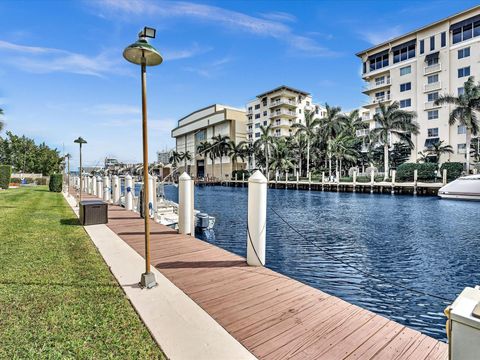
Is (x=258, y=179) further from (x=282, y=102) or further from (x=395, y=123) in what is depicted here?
(x=282, y=102)

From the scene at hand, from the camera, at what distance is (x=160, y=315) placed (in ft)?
12.7

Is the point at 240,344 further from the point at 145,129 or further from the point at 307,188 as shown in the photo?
the point at 307,188

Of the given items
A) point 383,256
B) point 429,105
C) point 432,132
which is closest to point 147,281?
point 383,256

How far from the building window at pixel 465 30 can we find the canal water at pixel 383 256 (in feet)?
120

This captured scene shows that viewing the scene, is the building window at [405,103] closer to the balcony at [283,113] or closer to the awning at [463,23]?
the awning at [463,23]

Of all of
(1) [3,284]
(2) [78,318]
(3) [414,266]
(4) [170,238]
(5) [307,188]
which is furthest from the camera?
(5) [307,188]

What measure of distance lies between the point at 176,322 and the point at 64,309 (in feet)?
5.32

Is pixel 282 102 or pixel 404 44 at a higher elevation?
pixel 404 44

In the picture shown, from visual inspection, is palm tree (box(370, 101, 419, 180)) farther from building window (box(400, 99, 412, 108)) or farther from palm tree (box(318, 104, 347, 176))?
palm tree (box(318, 104, 347, 176))

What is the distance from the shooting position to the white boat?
88.5 feet

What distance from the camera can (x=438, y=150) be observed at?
139 ft

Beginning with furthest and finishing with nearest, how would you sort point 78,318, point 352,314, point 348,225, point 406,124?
1. point 406,124
2. point 348,225
3. point 352,314
4. point 78,318

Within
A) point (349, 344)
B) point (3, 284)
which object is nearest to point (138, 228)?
point (3, 284)

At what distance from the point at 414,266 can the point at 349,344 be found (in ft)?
25.5
